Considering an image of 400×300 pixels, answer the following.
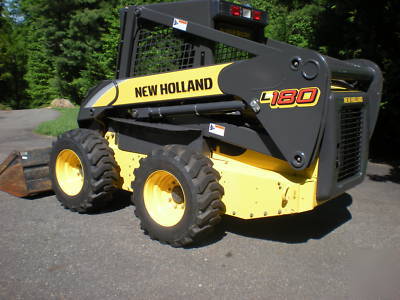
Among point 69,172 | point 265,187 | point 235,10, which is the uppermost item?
point 235,10

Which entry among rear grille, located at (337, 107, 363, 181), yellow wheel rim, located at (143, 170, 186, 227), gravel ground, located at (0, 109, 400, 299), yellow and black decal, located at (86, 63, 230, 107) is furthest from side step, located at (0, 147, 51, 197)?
rear grille, located at (337, 107, 363, 181)

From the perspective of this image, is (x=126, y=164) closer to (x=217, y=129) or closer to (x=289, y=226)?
(x=217, y=129)

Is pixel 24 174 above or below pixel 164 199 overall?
below

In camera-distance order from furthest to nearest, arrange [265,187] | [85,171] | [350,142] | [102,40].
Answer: [102,40] → [85,171] → [350,142] → [265,187]

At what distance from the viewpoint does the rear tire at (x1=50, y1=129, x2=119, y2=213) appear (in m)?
4.76

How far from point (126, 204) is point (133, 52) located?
1.99 m

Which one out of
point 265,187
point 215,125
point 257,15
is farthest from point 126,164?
point 257,15

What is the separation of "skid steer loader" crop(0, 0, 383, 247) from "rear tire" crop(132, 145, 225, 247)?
0.01 meters

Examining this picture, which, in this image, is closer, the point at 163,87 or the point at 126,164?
the point at 163,87

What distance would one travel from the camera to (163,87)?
439 cm

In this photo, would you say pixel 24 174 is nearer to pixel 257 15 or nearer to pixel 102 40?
pixel 257 15

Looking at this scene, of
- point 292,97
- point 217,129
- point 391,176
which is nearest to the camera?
point 292,97

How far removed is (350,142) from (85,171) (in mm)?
2948

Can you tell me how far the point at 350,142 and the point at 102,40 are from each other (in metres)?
24.7
